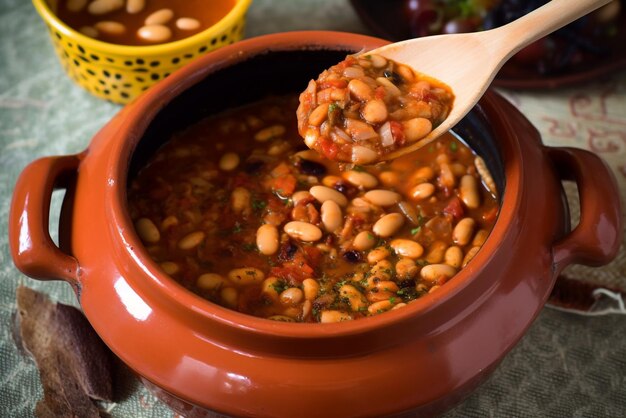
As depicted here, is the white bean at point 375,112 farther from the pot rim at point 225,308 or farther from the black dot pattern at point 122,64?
the black dot pattern at point 122,64

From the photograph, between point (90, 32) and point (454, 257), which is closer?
point (454, 257)

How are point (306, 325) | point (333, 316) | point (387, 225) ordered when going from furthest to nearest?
point (387, 225) < point (333, 316) < point (306, 325)

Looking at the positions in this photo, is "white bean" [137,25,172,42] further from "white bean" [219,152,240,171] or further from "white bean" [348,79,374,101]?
"white bean" [348,79,374,101]

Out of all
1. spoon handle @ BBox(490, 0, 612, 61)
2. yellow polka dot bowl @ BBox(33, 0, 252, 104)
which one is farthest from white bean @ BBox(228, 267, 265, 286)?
yellow polka dot bowl @ BBox(33, 0, 252, 104)

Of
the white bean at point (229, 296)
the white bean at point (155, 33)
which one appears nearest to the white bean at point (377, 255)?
the white bean at point (229, 296)

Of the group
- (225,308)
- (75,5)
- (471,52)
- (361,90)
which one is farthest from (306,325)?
(75,5)

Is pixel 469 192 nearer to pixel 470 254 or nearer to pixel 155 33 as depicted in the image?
pixel 470 254

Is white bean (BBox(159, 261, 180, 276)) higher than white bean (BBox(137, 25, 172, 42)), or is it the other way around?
white bean (BBox(137, 25, 172, 42))

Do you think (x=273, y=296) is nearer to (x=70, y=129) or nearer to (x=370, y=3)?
(x=70, y=129)
